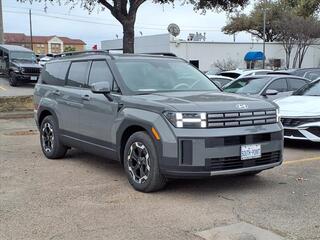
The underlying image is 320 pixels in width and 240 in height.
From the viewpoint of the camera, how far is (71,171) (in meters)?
7.55

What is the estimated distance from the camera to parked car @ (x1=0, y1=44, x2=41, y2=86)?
24.7m

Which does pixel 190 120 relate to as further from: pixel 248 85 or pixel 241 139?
pixel 248 85

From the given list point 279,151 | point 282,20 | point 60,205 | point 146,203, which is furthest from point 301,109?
point 282,20

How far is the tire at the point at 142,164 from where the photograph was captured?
603cm

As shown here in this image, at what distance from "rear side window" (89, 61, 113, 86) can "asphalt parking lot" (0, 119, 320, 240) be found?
1.39 meters

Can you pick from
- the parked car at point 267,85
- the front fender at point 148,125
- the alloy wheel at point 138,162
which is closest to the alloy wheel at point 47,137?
the front fender at point 148,125

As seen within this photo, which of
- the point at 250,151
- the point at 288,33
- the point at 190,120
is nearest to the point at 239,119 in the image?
the point at 250,151

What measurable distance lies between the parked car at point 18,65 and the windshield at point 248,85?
14503 millimetres

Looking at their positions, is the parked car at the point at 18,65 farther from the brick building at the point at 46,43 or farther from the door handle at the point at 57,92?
the brick building at the point at 46,43

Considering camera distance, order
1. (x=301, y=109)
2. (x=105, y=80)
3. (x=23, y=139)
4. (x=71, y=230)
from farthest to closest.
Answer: (x=23, y=139)
(x=301, y=109)
(x=105, y=80)
(x=71, y=230)

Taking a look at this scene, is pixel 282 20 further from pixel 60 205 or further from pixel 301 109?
pixel 60 205

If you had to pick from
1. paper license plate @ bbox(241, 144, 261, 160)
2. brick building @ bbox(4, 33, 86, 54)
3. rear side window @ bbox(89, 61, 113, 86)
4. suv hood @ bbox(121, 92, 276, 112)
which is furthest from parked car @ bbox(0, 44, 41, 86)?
brick building @ bbox(4, 33, 86, 54)

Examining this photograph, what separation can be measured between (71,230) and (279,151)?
293 centimetres

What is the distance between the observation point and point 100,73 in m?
7.35
